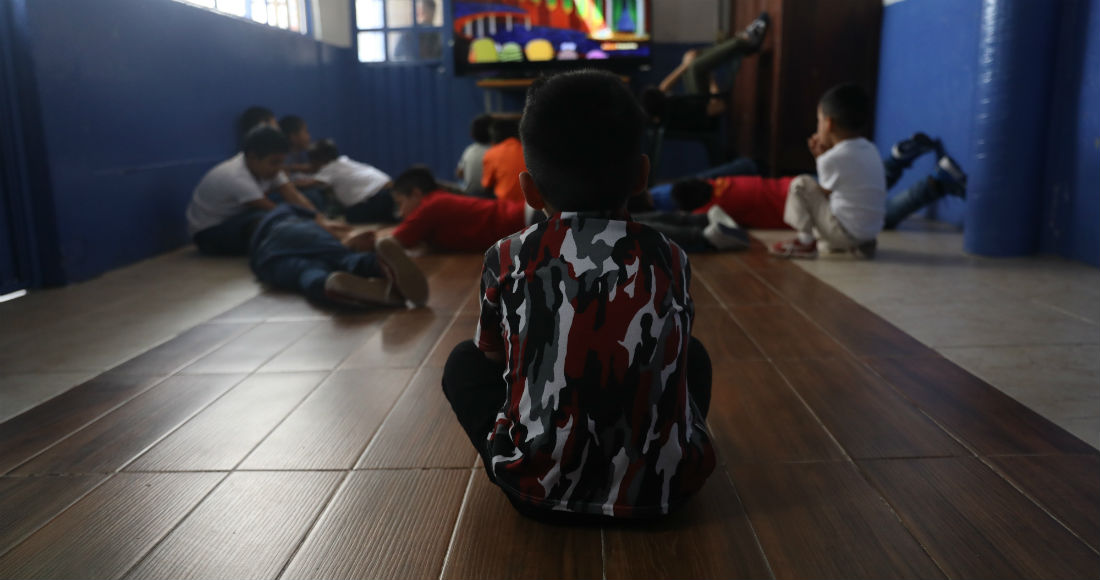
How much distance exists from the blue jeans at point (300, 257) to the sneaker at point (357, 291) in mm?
131

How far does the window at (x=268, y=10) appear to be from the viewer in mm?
4336

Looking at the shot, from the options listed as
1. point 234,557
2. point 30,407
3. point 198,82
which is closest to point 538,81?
point 234,557

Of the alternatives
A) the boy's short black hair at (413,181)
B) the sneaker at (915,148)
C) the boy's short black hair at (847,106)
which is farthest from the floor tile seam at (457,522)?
the sneaker at (915,148)

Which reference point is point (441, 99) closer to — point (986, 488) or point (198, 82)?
point (198, 82)

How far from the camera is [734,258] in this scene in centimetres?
337

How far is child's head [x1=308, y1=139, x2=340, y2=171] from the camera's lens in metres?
4.88

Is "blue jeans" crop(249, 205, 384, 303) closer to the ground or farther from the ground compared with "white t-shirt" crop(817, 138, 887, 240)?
closer to the ground

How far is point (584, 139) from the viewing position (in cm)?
106

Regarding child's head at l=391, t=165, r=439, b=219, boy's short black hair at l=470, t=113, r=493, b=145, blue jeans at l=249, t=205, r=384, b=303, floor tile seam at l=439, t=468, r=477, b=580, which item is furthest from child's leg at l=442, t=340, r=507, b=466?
boy's short black hair at l=470, t=113, r=493, b=145

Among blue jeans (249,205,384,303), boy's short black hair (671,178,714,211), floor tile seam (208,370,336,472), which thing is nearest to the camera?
floor tile seam (208,370,336,472)

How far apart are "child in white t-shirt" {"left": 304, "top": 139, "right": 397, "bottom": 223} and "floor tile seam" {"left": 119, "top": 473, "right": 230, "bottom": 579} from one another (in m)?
3.36

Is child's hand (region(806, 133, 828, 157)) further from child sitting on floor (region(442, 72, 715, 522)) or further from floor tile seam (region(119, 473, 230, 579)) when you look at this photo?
floor tile seam (region(119, 473, 230, 579))

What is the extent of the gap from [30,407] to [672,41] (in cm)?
557

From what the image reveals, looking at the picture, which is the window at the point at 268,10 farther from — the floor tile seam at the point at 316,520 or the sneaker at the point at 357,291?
the floor tile seam at the point at 316,520
